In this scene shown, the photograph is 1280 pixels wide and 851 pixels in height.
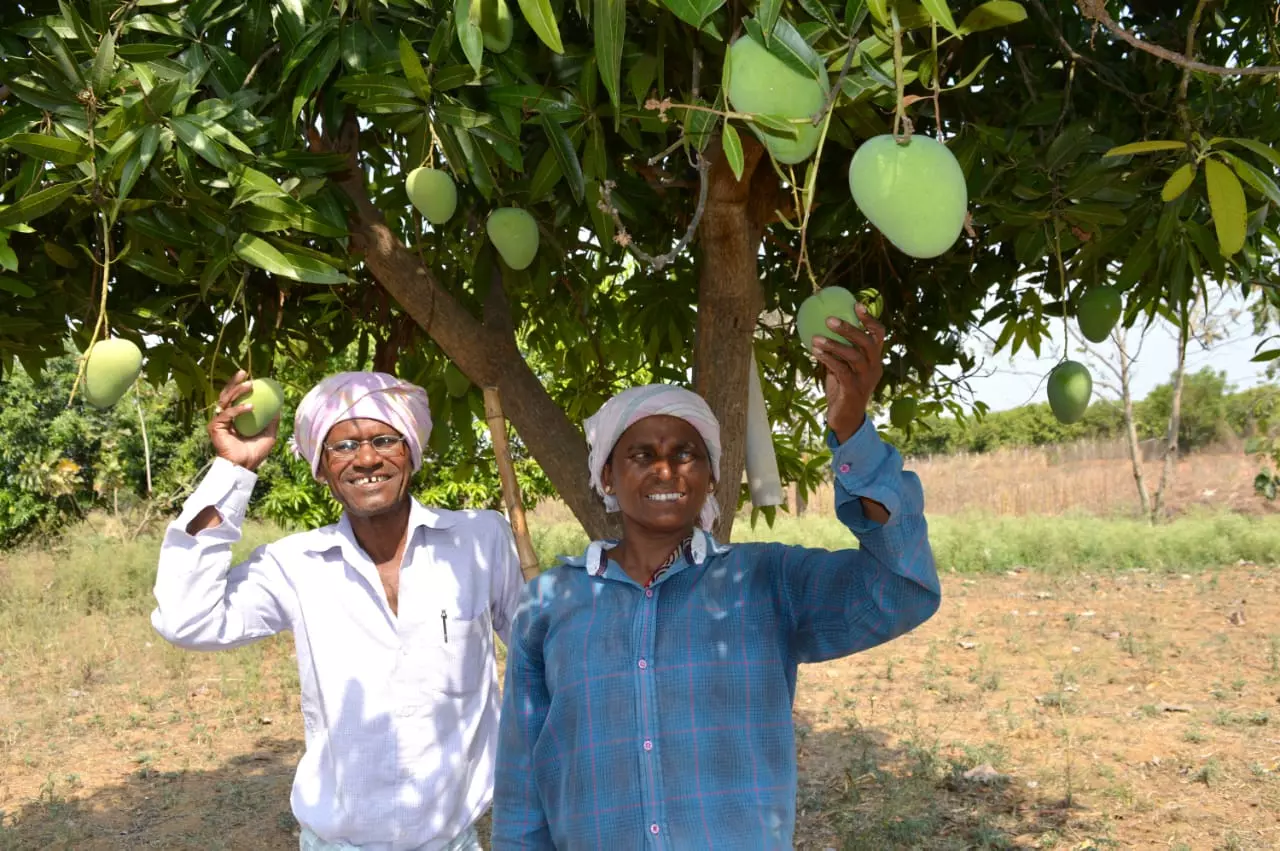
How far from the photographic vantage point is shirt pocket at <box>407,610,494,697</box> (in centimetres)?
174

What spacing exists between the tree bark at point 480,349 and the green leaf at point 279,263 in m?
0.45

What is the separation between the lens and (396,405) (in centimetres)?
183

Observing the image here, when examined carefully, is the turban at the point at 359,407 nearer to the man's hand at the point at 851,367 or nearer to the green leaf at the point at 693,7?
the man's hand at the point at 851,367

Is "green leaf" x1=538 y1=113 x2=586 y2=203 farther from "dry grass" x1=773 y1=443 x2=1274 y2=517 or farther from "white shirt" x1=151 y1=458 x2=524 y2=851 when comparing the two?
"dry grass" x1=773 y1=443 x2=1274 y2=517

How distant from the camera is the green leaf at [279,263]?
1.48 metres

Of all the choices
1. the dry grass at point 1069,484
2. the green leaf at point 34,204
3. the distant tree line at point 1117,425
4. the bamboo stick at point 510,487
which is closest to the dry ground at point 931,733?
the bamboo stick at point 510,487

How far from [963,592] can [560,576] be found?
7.38m

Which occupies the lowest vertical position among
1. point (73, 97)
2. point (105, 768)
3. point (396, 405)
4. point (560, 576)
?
point (105, 768)

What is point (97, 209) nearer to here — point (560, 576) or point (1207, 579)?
point (560, 576)

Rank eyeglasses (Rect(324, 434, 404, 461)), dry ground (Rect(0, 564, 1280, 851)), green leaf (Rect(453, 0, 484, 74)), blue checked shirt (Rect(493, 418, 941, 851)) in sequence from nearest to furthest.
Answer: green leaf (Rect(453, 0, 484, 74)) → blue checked shirt (Rect(493, 418, 941, 851)) → eyeglasses (Rect(324, 434, 404, 461)) → dry ground (Rect(0, 564, 1280, 851))

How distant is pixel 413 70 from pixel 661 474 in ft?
2.07

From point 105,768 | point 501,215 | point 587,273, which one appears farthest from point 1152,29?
point 105,768

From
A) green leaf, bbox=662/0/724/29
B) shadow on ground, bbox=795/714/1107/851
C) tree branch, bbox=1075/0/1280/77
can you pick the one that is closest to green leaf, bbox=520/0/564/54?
green leaf, bbox=662/0/724/29

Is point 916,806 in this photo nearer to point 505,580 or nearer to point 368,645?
point 505,580
